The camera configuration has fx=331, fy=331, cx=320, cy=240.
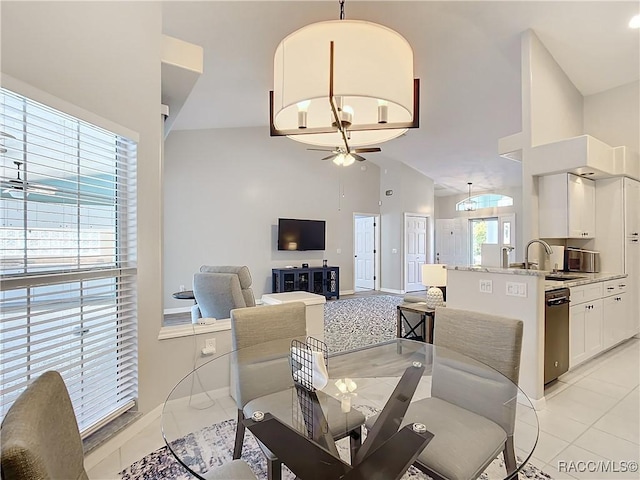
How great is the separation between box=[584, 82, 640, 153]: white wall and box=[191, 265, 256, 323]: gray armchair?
16.3ft

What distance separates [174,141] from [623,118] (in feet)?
22.1

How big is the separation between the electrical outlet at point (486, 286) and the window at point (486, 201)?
663 centimetres

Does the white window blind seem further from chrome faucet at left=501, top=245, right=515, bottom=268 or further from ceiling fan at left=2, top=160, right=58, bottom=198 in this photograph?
chrome faucet at left=501, top=245, right=515, bottom=268

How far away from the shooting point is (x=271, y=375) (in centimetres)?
189

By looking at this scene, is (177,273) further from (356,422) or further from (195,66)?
(356,422)

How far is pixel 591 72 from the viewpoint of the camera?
4.11 meters

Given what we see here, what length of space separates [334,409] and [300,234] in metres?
5.57

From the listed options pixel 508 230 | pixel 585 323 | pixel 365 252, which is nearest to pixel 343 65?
pixel 585 323

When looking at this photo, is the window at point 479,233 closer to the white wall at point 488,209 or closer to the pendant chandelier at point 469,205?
the white wall at point 488,209

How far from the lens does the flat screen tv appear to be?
6.85 metres

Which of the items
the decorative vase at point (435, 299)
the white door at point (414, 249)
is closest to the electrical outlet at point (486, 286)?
the decorative vase at point (435, 299)

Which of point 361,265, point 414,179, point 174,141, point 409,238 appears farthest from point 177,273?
point 414,179

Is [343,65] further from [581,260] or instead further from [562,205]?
[581,260]

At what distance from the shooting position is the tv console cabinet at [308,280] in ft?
21.9
